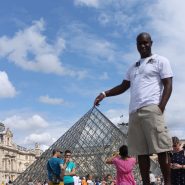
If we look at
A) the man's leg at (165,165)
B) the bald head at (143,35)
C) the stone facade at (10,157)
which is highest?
the stone facade at (10,157)

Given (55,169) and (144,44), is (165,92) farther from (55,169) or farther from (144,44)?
(55,169)

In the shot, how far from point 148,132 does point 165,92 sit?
0.43m

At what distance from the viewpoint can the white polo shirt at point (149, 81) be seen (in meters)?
4.59

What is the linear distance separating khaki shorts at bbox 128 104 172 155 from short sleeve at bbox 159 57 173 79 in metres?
0.34

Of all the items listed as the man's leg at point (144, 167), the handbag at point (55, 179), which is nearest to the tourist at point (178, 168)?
the man's leg at point (144, 167)

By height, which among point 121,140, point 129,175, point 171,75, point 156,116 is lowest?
point 129,175

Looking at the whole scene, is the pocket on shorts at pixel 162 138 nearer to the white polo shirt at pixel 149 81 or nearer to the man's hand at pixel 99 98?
the white polo shirt at pixel 149 81

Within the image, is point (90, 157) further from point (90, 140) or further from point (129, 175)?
point (129, 175)

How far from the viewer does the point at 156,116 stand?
4.45m

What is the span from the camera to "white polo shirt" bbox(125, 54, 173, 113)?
4586 millimetres

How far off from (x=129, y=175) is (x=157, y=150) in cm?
275

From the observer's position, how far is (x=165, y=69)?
15.2 feet

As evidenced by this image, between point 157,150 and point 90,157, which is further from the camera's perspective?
point 90,157

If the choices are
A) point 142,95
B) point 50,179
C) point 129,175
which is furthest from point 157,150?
point 50,179
